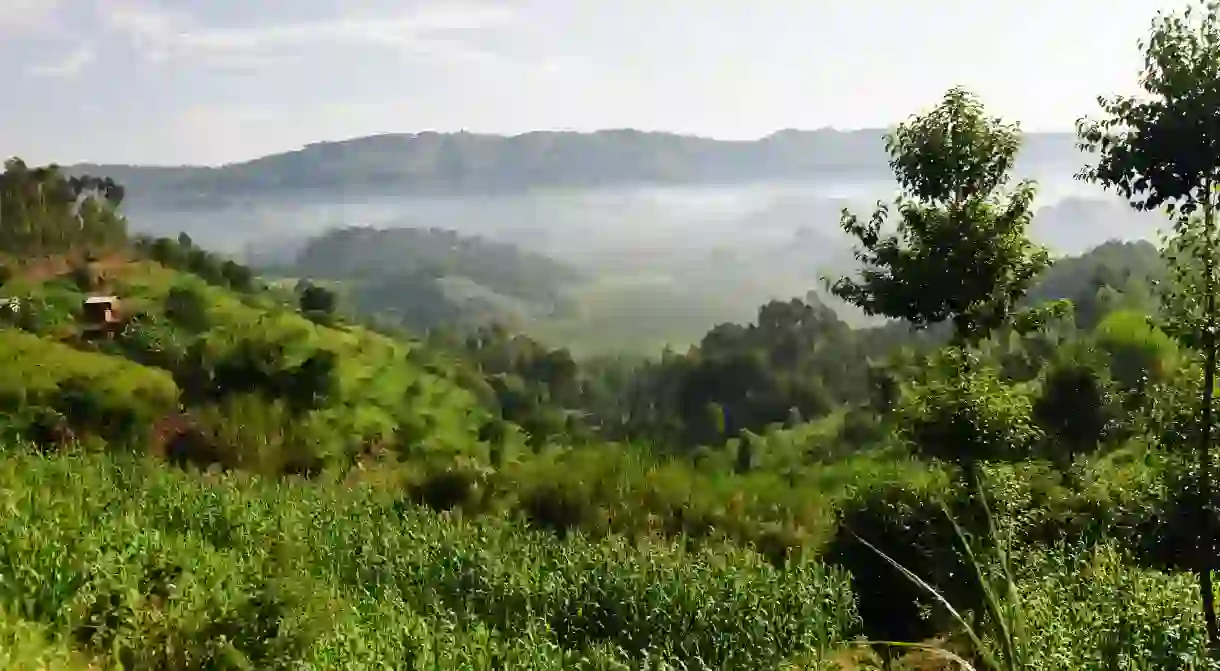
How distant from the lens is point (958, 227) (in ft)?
24.3

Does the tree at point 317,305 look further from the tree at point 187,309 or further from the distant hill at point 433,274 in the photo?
the distant hill at point 433,274

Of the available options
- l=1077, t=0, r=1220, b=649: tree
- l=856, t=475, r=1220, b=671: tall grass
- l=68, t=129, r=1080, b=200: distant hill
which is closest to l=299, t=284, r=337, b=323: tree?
l=856, t=475, r=1220, b=671: tall grass

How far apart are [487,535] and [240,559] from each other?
11.4ft

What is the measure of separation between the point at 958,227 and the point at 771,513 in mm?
7927

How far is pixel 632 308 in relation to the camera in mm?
108688

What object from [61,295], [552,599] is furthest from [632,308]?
[552,599]

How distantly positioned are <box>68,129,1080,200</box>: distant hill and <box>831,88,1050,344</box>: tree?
128m

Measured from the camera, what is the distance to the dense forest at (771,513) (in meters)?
5.92

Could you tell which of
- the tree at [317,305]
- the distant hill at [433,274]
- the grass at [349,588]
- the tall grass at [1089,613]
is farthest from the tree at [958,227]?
the distant hill at [433,274]

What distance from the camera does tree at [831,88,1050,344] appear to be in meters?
7.36

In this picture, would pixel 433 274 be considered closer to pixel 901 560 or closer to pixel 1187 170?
pixel 901 560

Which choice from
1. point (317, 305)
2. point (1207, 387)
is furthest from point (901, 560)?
point (317, 305)

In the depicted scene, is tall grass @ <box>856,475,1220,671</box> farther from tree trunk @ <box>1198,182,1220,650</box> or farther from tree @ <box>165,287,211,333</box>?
tree @ <box>165,287,211,333</box>

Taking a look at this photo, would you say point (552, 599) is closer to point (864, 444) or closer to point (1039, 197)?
point (1039, 197)
